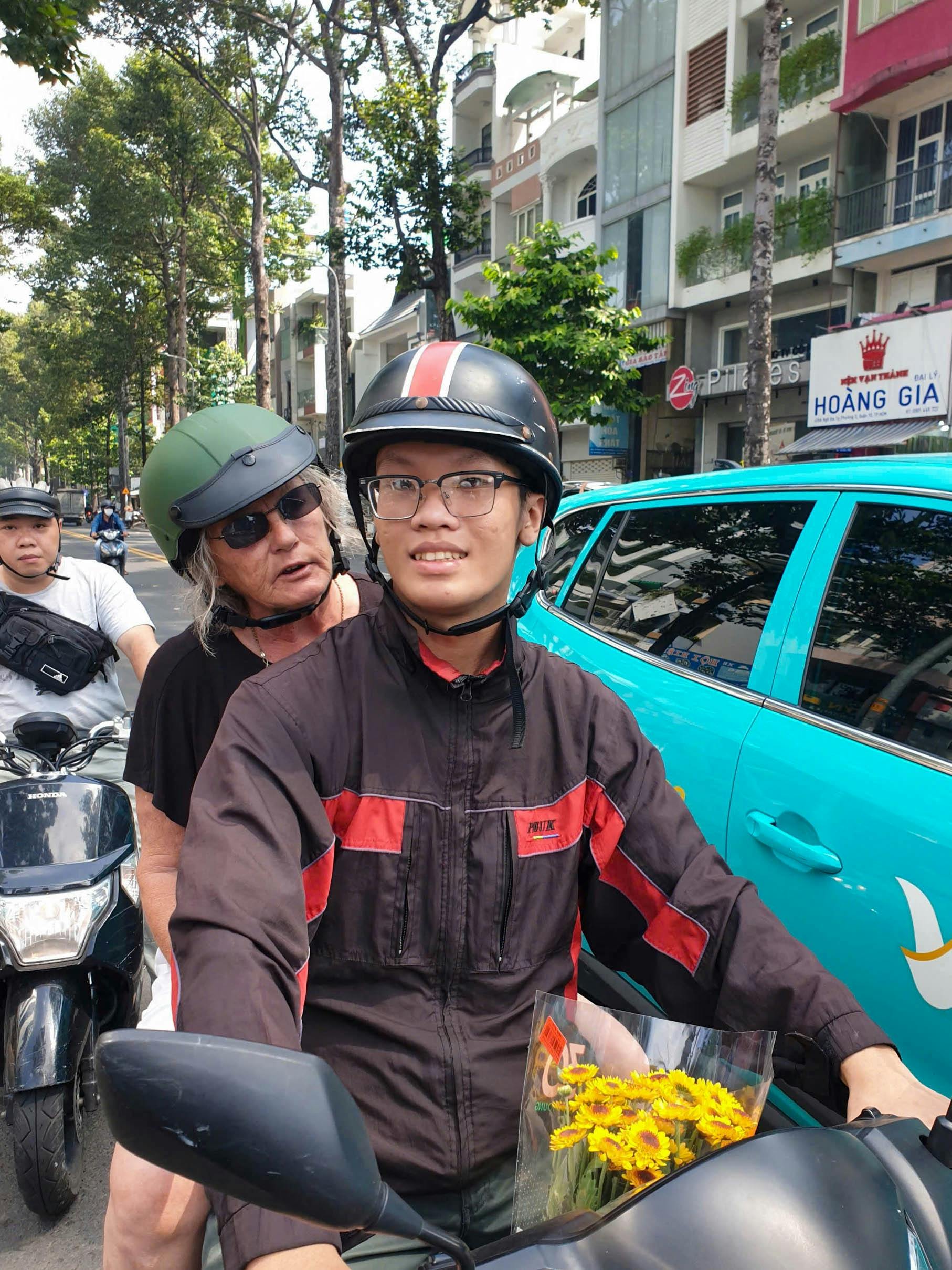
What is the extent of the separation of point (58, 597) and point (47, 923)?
53.1 inches

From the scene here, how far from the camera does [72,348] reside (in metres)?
45.2

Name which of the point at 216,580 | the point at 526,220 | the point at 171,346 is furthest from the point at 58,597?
the point at 171,346

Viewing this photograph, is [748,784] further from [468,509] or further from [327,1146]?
[327,1146]

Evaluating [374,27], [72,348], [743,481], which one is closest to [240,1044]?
[743,481]

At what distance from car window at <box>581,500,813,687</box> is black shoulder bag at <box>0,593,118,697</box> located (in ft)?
5.62

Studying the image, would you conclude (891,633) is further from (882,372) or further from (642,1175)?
(882,372)

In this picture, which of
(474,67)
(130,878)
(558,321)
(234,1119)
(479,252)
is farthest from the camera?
(479,252)

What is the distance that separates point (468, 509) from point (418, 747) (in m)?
0.34

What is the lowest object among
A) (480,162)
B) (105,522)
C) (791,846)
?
(791,846)

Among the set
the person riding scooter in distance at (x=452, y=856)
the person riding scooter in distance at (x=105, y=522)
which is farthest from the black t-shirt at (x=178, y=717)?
the person riding scooter in distance at (x=105, y=522)

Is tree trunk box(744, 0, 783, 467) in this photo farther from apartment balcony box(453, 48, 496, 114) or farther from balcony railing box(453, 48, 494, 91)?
apartment balcony box(453, 48, 496, 114)

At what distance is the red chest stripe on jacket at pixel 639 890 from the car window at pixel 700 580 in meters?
1.18

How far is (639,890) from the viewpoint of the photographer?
146 cm

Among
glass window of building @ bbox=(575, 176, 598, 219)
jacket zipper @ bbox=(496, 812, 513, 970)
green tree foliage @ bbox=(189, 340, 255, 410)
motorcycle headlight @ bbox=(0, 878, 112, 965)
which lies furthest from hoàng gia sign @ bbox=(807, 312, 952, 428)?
green tree foliage @ bbox=(189, 340, 255, 410)
